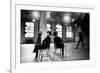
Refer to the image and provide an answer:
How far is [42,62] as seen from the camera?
65.6 inches

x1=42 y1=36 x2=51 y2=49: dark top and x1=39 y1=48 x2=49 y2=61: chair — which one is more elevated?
x1=42 y1=36 x2=51 y2=49: dark top

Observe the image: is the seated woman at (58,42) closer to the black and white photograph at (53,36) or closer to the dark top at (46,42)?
the black and white photograph at (53,36)

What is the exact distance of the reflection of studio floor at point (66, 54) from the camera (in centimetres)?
161

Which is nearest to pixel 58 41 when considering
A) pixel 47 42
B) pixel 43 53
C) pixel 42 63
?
pixel 47 42

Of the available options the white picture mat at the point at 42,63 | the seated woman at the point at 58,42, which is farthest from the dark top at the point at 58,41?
the white picture mat at the point at 42,63

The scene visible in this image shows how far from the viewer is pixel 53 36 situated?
1.70 metres

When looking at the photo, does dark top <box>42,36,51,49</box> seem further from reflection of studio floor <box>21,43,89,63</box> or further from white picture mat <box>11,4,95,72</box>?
white picture mat <box>11,4,95,72</box>

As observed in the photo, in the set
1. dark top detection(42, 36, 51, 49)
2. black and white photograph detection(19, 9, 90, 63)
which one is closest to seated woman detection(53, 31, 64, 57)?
black and white photograph detection(19, 9, 90, 63)

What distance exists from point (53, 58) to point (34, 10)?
70cm

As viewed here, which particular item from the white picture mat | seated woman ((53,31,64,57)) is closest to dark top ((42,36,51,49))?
seated woman ((53,31,64,57))

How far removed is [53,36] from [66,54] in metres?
0.31

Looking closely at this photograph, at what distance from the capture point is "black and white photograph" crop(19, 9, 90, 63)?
1.61 m

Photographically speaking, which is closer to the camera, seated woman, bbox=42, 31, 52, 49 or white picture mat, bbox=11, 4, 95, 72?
white picture mat, bbox=11, 4, 95, 72

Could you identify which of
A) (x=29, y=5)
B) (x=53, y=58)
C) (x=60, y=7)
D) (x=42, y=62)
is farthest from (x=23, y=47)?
(x=60, y=7)
